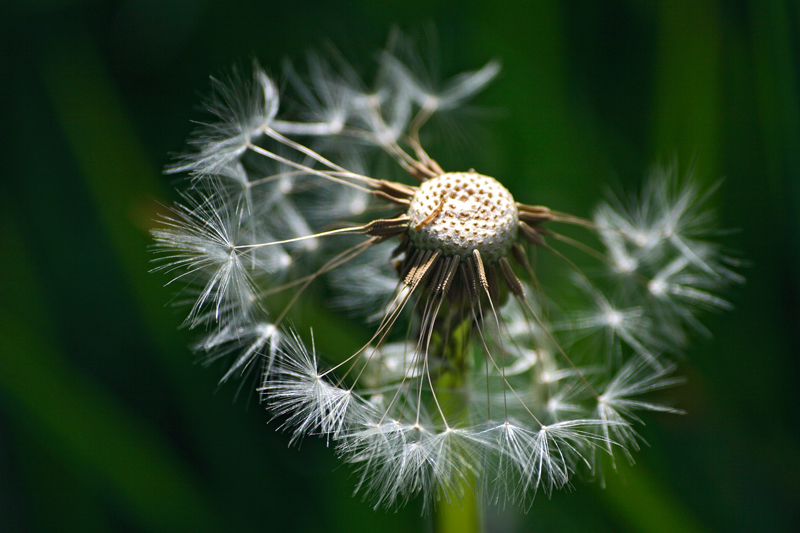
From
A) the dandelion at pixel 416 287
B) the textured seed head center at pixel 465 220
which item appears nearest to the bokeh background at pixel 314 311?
the dandelion at pixel 416 287

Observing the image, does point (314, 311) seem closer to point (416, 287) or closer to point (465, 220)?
point (416, 287)

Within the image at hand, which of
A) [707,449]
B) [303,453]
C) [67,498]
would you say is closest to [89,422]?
[67,498]

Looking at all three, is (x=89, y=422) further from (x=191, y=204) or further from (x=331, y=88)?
(x=331, y=88)

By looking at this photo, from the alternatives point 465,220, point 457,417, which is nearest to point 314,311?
point 457,417

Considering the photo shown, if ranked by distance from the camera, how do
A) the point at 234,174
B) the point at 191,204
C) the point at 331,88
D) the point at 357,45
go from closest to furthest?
the point at 191,204, the point at 234,174, the point at 331,88, the point at 357,45

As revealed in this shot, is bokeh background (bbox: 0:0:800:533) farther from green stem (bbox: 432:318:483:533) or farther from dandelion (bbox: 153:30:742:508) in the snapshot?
green stem (bbox: 432:318:483:533)

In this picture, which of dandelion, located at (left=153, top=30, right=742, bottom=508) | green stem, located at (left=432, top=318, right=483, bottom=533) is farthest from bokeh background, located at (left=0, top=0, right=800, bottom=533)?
green stem, located at (left=432, top=318, right=483, bottom=533)

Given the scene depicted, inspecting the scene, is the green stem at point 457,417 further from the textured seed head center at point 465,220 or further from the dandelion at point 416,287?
the textured seed head center at point 465,220
